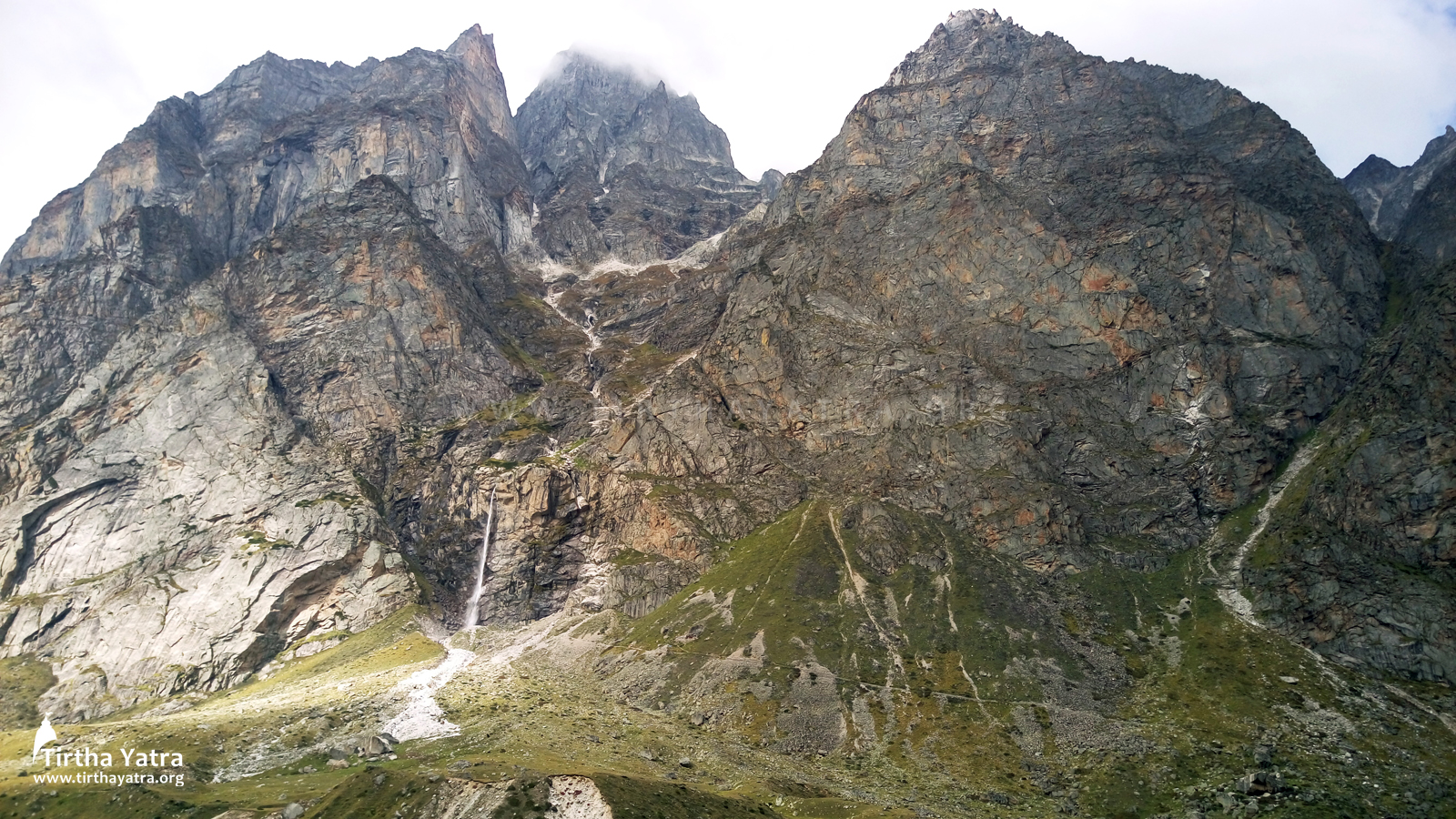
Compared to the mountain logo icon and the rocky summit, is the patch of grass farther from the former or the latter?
the mountain logo icon

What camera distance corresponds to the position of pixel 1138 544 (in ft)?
486

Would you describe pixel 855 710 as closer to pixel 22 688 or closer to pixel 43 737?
pixel 43 737

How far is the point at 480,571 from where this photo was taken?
185 meters

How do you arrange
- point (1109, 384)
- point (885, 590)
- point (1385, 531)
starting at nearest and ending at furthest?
point (1385, 531)
point (885, 590)
point (1109, 384)

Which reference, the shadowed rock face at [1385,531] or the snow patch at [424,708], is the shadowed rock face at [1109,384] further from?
the snow patch at [424,708]

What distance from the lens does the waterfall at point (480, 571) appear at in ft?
570

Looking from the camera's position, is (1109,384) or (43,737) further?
(1109,384)

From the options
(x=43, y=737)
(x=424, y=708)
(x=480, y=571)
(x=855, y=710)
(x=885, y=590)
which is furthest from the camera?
(x=480, y=571)

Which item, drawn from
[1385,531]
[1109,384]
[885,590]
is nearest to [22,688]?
[885,590]

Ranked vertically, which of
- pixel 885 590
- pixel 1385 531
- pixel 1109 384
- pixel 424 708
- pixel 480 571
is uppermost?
pixel 1109 384

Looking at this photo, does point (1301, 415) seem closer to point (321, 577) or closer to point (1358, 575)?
point (1358, 575)

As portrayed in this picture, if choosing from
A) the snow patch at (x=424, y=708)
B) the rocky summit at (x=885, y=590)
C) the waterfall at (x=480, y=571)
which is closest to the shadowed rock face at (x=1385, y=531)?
the rocky summit at (x=885, y=590)

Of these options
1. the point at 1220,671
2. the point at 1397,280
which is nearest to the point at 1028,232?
the point at 1397,280

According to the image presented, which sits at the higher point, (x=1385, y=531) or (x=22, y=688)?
(x=22, y=688)
